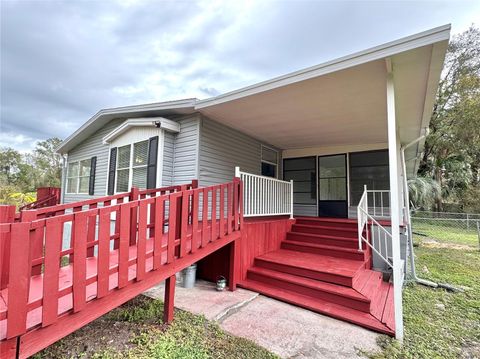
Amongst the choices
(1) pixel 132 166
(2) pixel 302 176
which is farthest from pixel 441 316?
(1) pixel 132 166

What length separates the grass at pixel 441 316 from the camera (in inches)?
106

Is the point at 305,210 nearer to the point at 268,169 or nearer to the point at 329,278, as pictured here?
the point at 268,169

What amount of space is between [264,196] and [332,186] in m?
2.98

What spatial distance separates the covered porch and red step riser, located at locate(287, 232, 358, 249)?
141mm

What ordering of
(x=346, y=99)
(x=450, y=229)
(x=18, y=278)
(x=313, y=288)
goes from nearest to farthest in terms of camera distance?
1. (x=18, y=278)
2. (x=313, y=288)
3. (x=346, y=99)
4. (x=450, y=229)

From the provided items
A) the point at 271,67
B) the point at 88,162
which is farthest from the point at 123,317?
the point at 271,67

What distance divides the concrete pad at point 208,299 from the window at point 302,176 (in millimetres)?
4216

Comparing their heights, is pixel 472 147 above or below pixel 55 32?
below

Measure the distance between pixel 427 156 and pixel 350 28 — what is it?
15.3m

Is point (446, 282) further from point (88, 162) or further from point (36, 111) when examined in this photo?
point (36, 111)

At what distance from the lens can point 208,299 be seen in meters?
3.84

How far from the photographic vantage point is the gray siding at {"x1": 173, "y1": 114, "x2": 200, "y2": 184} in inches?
197

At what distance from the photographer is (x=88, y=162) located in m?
8.40

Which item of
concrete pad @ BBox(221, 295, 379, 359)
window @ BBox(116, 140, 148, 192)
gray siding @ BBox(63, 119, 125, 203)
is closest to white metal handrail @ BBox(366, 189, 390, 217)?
concrete pad @ BBox(221, 295, 379, 359)
